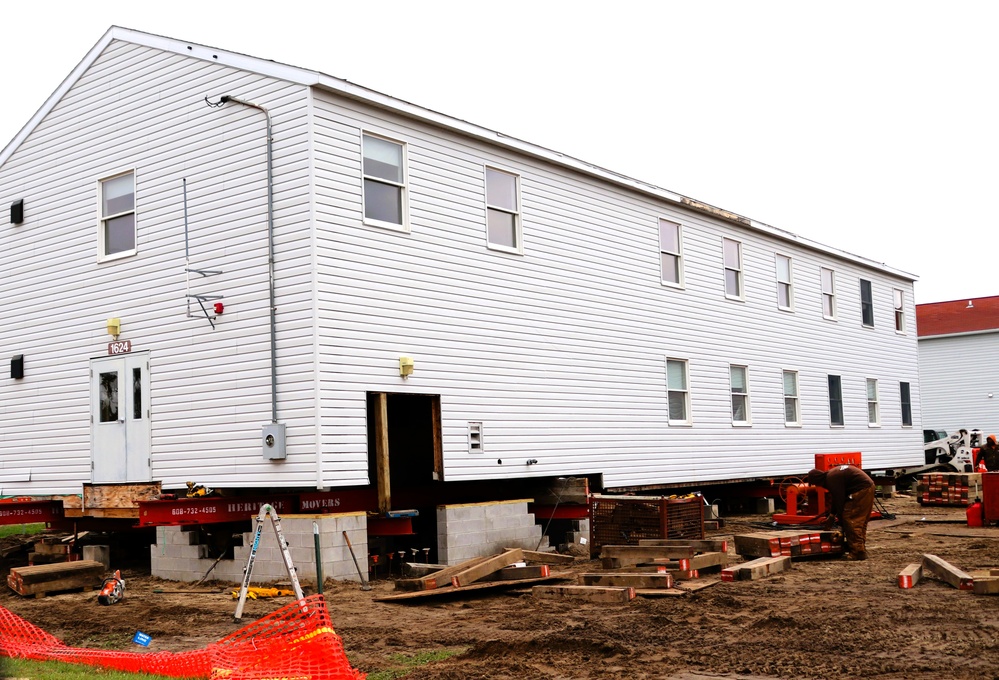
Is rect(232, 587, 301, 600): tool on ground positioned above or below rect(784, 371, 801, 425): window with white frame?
below

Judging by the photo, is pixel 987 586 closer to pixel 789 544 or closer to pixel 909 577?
pixel 909 577

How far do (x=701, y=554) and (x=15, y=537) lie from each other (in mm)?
15125

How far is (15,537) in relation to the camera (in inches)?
883

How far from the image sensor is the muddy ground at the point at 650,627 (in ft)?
28.4

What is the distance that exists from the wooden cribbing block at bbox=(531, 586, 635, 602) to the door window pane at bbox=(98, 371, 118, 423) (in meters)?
8.36

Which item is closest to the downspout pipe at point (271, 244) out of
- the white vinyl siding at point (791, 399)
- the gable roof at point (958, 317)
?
the white vinyl siding at point (791, 399)

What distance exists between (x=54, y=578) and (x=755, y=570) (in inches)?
380

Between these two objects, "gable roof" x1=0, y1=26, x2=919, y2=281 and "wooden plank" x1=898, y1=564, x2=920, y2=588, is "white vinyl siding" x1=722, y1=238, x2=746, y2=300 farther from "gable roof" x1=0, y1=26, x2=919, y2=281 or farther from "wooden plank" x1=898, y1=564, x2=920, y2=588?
"wooden plank" x1=898, y1=564, x2=920, y2=588

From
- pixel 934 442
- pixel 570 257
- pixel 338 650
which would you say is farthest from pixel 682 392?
pixel 934 442

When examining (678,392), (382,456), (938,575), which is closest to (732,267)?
(678,392)

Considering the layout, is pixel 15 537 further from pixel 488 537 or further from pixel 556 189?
pixel 556 189

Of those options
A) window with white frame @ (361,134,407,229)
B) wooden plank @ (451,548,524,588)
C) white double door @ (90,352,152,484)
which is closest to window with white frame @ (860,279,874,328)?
window with white frame @ (361,134,407,229)

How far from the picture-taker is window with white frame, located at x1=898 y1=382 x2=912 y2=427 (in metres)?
33.1

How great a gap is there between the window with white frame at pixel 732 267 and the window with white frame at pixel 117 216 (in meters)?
13.6
